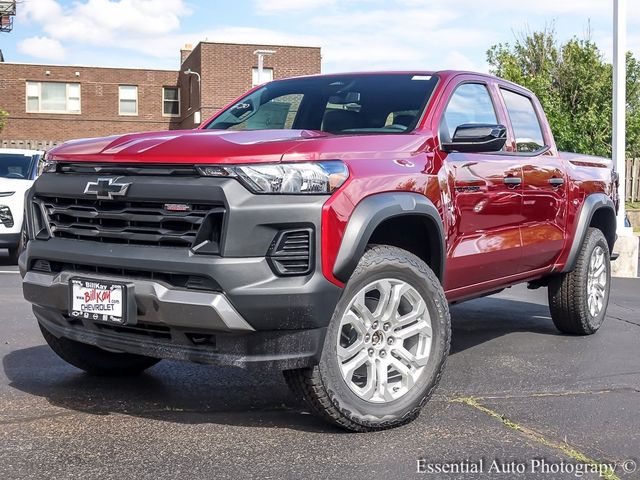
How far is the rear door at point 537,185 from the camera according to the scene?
Answer: 18.0ft

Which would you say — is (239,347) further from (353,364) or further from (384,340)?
(384,340)

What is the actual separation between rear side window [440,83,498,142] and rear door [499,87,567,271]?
0.25 metres

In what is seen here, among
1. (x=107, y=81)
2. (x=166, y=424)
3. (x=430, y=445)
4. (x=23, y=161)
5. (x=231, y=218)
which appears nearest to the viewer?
(x=231, y=218)

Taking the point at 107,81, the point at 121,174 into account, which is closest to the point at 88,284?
the point at 121,174

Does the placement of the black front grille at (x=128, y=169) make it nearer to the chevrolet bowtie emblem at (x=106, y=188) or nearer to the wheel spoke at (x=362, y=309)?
the chevrolet bowtie emblem at (x=106, y=188)

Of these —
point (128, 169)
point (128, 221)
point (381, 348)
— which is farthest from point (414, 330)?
point (128, 169)

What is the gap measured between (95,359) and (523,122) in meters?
3.31

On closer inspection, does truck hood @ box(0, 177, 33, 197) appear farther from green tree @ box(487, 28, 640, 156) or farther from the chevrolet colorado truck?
green tree @ box(487, 28, 640, 156)

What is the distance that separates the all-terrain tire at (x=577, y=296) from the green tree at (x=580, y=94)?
16.3 meters

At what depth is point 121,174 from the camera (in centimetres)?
388

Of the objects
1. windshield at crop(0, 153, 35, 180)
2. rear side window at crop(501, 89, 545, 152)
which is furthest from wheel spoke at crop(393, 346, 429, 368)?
windshield at crop(0, 153, 35, 180)

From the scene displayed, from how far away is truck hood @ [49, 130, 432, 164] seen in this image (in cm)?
364

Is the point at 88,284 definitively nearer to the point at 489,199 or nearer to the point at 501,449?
the point at 501,449

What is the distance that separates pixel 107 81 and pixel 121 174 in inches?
1412
